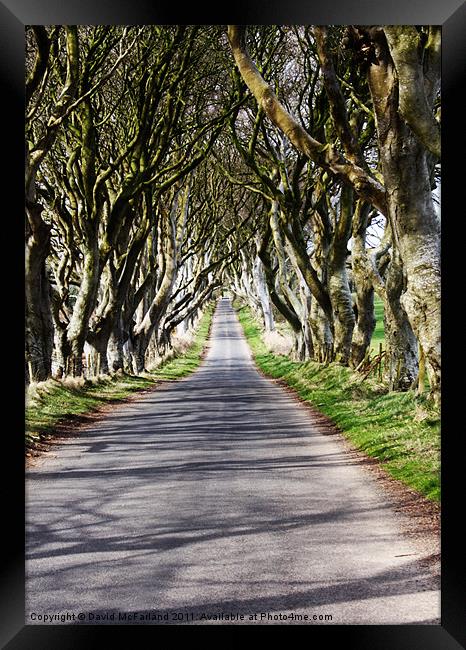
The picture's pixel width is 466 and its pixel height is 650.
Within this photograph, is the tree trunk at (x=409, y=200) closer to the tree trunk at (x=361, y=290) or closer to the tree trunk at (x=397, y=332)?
the tree trunk at (x=397, y=332)

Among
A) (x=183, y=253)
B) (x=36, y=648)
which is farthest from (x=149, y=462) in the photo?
(x=183, y=253)

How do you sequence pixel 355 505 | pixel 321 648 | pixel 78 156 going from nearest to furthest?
pixel 321 648
pixel 355 505
pixel 78 156

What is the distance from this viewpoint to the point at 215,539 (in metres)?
5.93

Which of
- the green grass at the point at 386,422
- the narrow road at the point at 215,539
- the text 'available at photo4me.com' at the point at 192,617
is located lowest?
the text 'available at photo4me.com' at the point at 192,617

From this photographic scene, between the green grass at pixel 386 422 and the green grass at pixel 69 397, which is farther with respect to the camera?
the green grass at pixel 69 397

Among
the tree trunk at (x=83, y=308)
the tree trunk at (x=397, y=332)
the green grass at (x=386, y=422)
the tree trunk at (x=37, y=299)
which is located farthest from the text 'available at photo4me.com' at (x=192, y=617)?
the tree trunk at (x=83, y=308)

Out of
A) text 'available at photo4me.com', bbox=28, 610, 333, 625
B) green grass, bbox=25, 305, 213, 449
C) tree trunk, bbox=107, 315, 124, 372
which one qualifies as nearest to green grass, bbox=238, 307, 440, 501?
text 'available at photo4me.com', bbox=28, 610, 333, 625

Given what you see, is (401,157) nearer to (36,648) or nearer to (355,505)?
(355,505)

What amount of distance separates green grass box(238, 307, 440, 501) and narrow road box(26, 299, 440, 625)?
36cm
